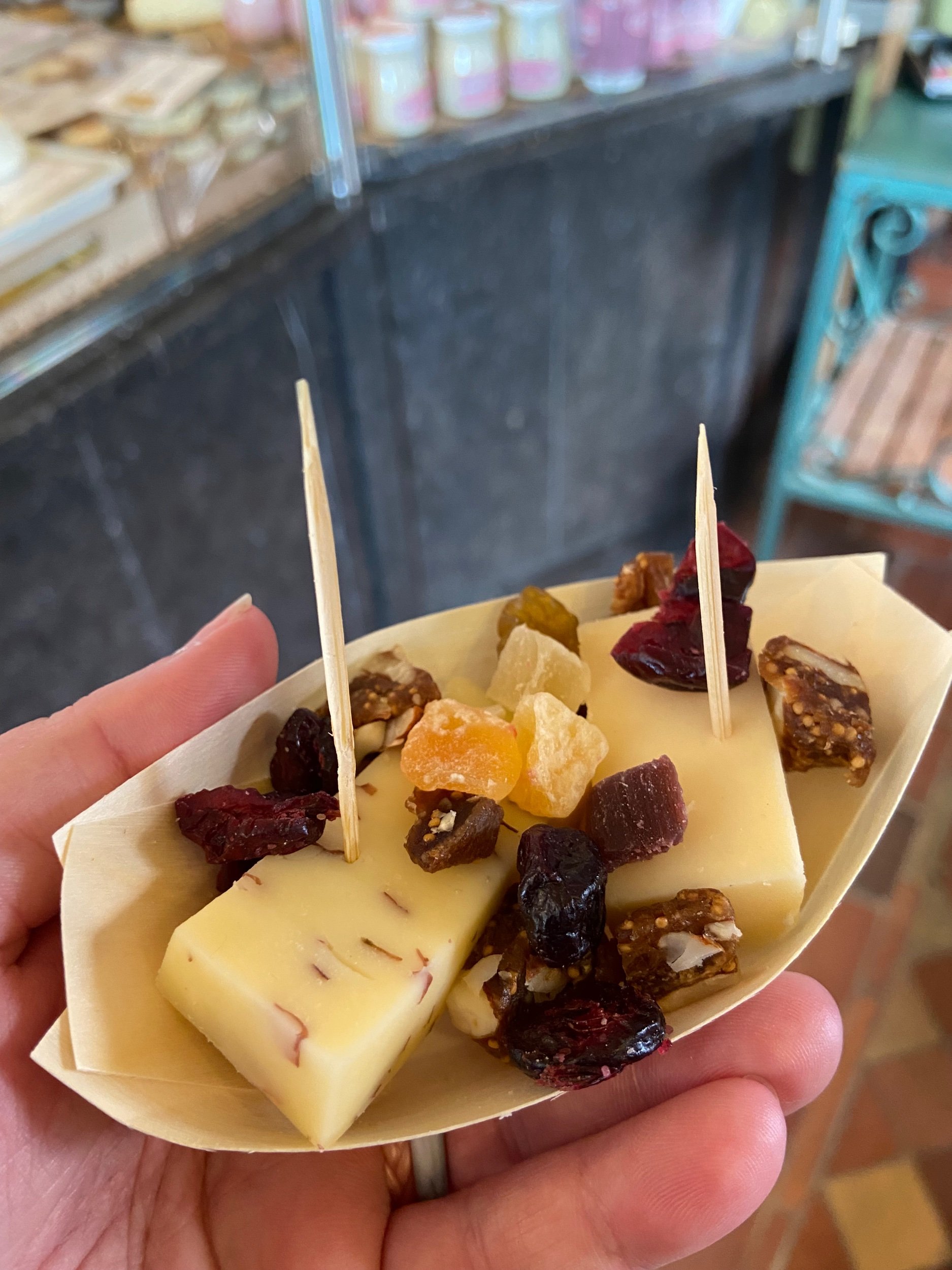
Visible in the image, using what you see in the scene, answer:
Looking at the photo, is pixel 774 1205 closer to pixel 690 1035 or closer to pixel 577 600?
pixel 690 1035

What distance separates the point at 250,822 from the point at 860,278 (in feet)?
6.00

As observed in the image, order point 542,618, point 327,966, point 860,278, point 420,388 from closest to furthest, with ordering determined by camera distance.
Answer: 1. point 327,966
2. point 542,618
3. point 420,388
4. point 860,278

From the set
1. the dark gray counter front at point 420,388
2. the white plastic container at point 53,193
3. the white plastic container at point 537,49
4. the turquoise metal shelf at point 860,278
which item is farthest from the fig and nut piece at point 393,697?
the turquoise metal shelf at point 860,278

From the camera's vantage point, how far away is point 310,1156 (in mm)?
998

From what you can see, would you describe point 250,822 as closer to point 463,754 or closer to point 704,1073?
point 463,754

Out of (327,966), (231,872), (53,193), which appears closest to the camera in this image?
(327,966)

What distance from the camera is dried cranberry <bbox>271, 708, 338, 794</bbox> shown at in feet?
3.09

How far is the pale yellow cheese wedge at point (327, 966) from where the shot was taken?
2.52ft

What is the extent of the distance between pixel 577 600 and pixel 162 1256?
0.84m

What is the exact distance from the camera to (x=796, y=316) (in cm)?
261

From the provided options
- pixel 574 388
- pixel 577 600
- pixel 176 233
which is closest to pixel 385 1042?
pixel 577 600

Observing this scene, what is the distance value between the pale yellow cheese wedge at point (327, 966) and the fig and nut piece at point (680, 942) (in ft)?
0.47

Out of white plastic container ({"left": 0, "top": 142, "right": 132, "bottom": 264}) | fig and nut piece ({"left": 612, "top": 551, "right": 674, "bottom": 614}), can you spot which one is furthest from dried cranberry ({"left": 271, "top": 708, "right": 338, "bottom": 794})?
white plastic container ({"left": 0, "top": 142, "right": 132, "bottom": 264})

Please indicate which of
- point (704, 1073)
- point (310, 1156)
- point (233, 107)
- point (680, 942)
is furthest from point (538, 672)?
point (233, 107)
